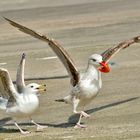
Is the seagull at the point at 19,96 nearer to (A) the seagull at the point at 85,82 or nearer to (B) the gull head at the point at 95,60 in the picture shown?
(A) the seagull at the point at 85,82

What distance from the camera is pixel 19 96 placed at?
956cm

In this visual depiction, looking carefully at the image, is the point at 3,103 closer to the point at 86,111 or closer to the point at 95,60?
the point at 95,60

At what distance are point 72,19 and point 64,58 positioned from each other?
12.1 meters

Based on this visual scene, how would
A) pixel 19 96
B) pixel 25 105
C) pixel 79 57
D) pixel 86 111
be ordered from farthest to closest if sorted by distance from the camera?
1. pixel 79 57
2. pixel 86 111
3. pixel 19 96
4. pixel 25 105

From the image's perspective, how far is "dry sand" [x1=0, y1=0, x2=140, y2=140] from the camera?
32.3 feet

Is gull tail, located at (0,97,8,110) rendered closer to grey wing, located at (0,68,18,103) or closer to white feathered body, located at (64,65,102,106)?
grey wing, located at (0,68,18,103)

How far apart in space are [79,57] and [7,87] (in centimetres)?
619

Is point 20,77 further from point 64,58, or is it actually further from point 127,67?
point 127,67

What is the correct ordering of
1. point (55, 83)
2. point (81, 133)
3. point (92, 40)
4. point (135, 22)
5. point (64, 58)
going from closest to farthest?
point (81, 133) < point (64, 58) < point (55, 83) < point (92, 40) < point (135, 22)

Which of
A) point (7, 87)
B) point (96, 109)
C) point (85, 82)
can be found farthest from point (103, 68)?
point (7, 87)

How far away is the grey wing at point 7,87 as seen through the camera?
952cm

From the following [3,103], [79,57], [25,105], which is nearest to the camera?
[25,105]

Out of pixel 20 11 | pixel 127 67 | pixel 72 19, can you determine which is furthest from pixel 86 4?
pixel 127 67

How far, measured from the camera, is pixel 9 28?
71.7 ft
